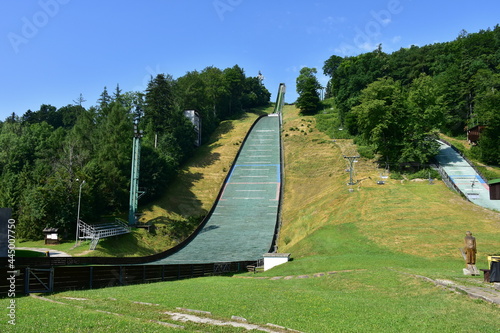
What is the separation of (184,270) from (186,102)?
211 feet

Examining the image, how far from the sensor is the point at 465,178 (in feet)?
160

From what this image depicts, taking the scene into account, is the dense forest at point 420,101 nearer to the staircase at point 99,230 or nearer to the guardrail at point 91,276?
the staircase at point 99,230

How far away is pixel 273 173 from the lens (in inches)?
2648

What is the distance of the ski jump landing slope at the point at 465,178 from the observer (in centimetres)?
4125

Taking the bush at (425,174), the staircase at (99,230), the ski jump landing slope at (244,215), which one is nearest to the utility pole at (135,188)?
the staircase at (99,230)

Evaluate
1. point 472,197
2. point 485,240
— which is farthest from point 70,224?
point 472,197

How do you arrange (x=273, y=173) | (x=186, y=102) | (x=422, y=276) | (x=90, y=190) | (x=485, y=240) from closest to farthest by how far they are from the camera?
(x=422, y=276) < (x=485, y=240) < (x=90, y=190) < (x=273, y=173) < (x=186, y=102)

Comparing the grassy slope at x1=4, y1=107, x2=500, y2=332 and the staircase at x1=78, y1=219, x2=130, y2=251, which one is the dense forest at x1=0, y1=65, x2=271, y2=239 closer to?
the staircase at x1=78, y1=219, x2=130, y2=251

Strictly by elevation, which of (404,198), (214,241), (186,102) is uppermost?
(186,102)

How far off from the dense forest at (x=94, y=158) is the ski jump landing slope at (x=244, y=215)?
11.1 m

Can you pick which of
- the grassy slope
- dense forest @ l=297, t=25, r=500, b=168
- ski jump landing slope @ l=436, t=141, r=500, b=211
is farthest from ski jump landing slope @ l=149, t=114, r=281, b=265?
ski jump landing slope @ l=436, t=141, r=500, b=211

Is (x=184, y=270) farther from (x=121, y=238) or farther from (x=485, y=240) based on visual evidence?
(x=485, y=240)

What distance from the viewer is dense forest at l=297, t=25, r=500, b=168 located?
181ft

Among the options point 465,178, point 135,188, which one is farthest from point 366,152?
point 135,188
